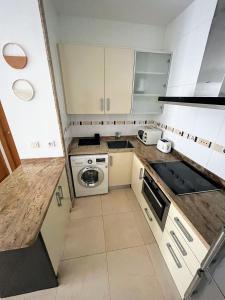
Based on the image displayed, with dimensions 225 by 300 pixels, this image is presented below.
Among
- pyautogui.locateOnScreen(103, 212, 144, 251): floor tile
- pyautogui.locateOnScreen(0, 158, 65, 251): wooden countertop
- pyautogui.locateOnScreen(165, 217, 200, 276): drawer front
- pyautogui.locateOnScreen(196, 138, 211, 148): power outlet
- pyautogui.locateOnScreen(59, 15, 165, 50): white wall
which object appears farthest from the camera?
pyautogui.locateOnScreen(59, 15, 165, 50): white wall

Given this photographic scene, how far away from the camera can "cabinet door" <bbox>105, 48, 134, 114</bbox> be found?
1.81 m

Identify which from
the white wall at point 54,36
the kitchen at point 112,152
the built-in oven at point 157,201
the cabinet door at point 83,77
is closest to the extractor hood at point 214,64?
the kitchen at point 112,152

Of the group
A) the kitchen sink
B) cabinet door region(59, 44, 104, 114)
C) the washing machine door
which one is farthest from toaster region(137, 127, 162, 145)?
the washing machine door

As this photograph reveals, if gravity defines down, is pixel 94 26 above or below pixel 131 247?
above

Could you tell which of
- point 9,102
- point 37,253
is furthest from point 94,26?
point 37,253

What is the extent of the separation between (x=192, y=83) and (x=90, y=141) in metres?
1.69

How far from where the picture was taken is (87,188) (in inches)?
85.7

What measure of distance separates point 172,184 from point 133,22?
232cm

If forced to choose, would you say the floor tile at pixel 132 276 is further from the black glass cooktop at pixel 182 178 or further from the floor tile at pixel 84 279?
the black glass cooktop at pixel 182 178

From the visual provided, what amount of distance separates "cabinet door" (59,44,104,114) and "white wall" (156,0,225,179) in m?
1.05

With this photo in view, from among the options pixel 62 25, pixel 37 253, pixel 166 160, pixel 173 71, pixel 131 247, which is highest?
pixel 62 25

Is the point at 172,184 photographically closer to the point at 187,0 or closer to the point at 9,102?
the point at 9,102

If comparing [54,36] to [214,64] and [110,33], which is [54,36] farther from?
[214,64]

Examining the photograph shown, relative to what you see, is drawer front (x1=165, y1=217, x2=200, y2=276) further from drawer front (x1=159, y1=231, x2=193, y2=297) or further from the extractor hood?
the extractor hood
